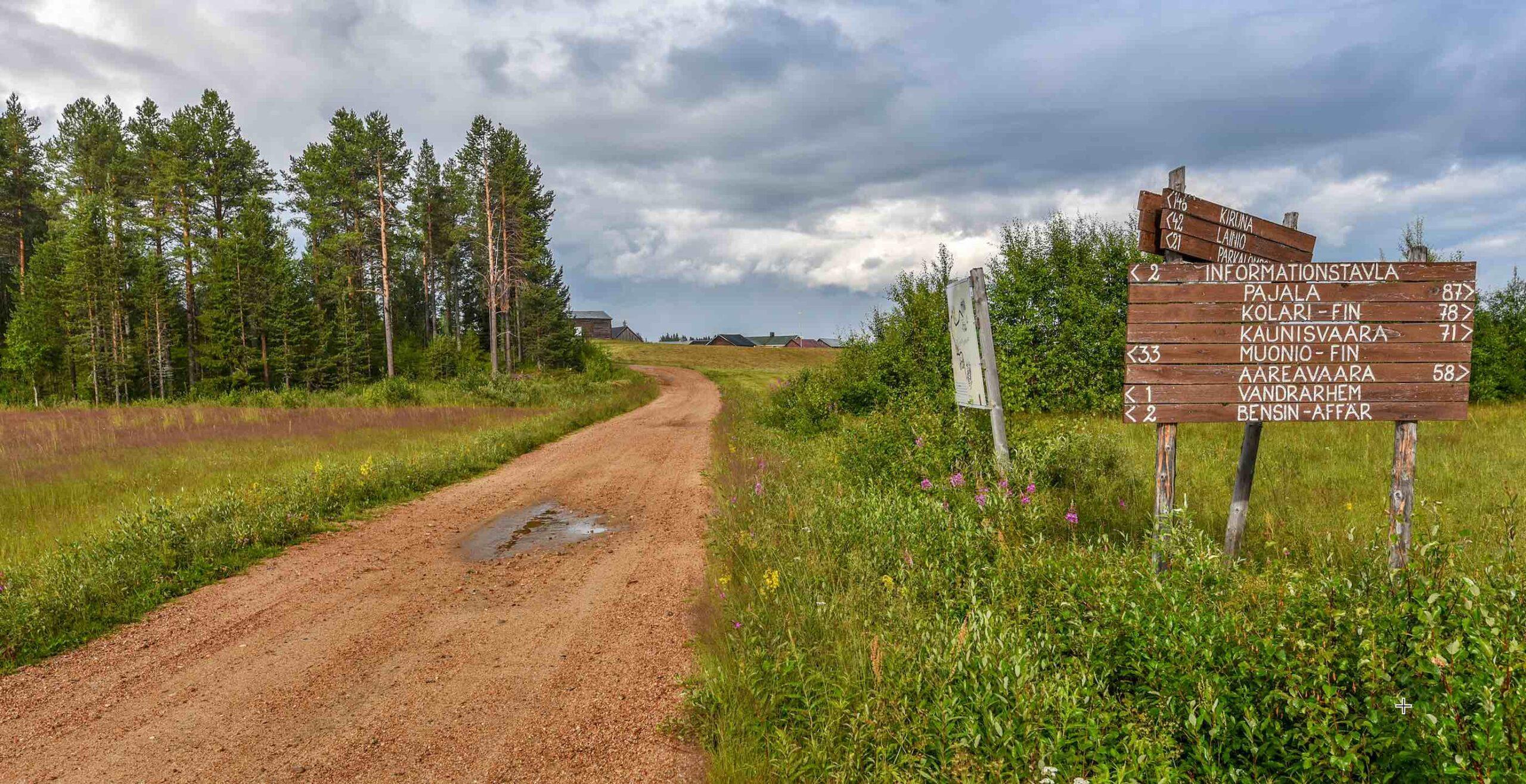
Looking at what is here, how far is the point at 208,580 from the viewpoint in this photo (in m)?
6.41

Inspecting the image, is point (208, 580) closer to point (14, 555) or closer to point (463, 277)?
point (14, 555)

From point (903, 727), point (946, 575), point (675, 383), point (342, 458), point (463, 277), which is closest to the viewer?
point (903, 727)

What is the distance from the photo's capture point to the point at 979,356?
7.42 meters

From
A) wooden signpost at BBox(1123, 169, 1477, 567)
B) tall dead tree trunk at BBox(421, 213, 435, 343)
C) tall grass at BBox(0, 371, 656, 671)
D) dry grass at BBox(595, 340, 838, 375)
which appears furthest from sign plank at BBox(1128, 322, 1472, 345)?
dry grass at BBox(595, 340, 838, 375)

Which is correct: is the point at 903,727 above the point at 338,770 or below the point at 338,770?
above

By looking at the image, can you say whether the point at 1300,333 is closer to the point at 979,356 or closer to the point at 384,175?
the point at 979,356

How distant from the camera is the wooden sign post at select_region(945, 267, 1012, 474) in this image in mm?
7270

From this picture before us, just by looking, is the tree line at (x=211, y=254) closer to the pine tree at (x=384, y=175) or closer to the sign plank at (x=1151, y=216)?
the pine tree at (x=384, y=175)

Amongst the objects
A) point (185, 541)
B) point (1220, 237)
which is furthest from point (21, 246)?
point (1220, 237)

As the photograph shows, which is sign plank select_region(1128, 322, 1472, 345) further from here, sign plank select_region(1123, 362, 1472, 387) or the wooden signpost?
sign plank select_region(1123, 362, 1472, 387)

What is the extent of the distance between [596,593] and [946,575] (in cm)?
306

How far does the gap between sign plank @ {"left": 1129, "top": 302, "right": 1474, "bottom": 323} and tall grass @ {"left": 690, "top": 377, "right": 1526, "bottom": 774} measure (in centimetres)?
163

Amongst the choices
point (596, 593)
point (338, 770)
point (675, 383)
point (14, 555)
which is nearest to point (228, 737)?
point (338, 770)

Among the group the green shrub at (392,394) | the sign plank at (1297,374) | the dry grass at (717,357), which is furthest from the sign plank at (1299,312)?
the dry grass at (717,357)
